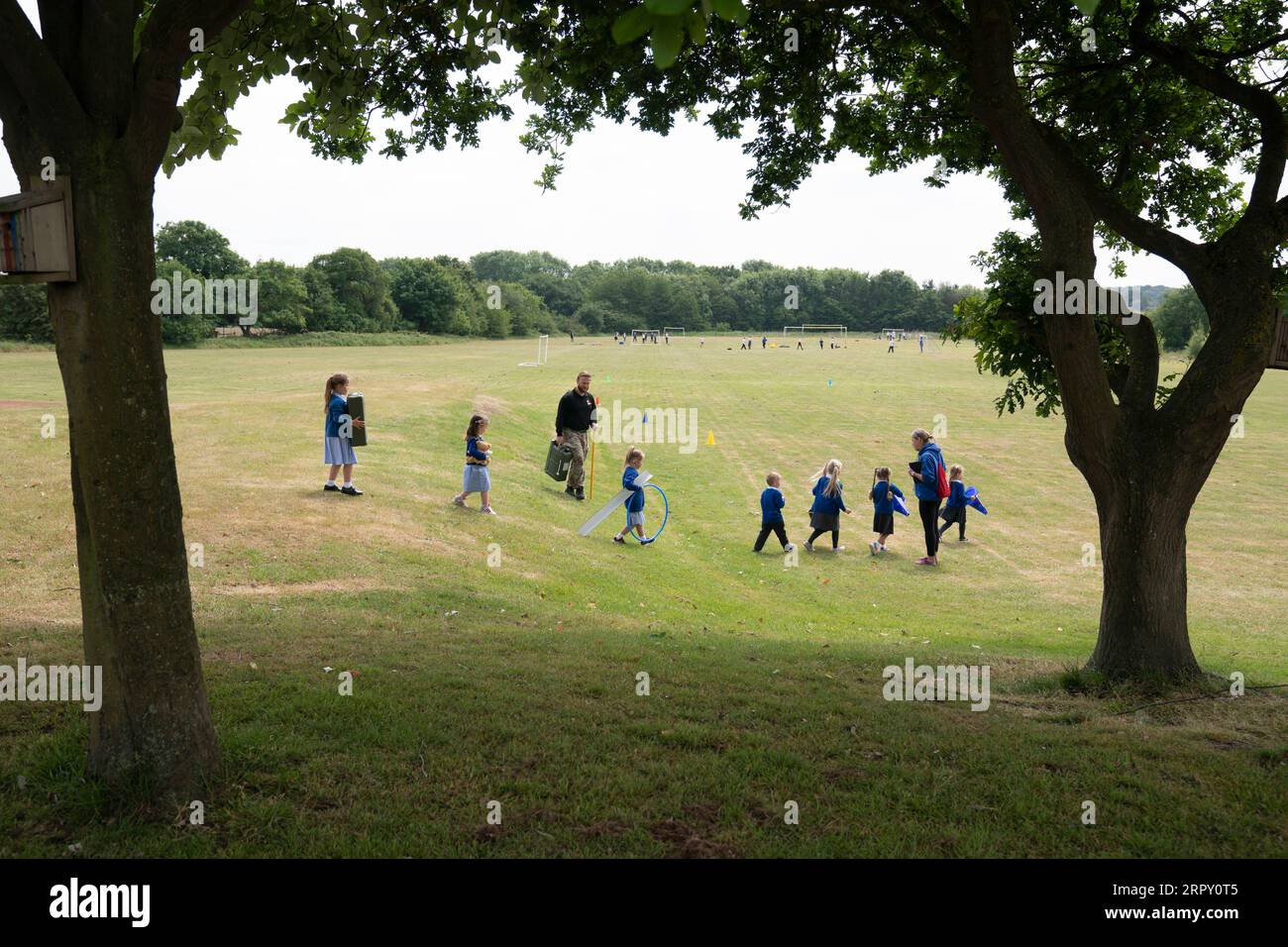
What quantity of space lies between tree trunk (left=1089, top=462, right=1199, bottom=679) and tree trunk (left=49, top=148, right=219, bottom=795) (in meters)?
8.43

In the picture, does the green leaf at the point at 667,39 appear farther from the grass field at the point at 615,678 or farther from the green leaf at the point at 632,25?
the grass field at the point at 615,678

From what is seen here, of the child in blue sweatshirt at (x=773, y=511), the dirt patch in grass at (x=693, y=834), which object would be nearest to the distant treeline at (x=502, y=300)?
the child in blue sweatshirt at (x=773, y=511)

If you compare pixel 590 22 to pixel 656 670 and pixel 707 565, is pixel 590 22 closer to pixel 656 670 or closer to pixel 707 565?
pixel 656 670

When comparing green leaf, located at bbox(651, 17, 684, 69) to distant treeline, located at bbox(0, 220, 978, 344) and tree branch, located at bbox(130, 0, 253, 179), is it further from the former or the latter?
distant treeline, located at bbox(0, 220, 978, 344)

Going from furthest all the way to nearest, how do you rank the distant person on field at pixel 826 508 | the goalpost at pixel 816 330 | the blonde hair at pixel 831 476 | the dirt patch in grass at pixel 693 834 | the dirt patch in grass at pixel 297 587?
the goalpost at pixel 816 330 → the distant person on field at pixel 826 508 → the blonde hair at pixel 831 476 → the dirt patch in grass at pixel 297 587 → the dirt patch in grass at pixel 693 834

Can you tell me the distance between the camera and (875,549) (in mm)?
19375

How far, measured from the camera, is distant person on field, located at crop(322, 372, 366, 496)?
16.5 metres

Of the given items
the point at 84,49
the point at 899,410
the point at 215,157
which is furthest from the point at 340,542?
the point at 899,410

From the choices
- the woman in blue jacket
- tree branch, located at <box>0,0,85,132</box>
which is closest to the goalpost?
the woman in blue jacket

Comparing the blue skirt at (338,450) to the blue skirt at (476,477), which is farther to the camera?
the blue skirt at (476,477)

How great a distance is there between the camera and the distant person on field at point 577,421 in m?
20.0

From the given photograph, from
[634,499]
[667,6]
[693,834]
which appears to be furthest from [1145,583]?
[634,499]

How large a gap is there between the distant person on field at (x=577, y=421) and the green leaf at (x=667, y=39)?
16.3 meters

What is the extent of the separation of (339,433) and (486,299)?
103322 mm
